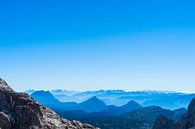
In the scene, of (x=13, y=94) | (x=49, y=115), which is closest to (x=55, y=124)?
(x=49, y=115)

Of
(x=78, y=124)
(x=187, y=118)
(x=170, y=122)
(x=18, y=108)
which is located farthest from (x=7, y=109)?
(x=170, y=122)

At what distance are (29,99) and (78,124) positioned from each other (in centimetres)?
1242

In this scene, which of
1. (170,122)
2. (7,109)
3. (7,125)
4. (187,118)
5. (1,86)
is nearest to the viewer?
(7,125)

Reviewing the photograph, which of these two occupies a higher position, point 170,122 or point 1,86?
point 1,86

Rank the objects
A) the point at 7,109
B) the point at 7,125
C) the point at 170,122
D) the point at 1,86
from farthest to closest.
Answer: the point at 170,122, the point at 1,86, the point at 7,109, the point at 7,125

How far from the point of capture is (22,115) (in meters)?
70.8

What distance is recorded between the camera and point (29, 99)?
253ft

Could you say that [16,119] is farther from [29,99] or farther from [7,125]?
[29,99]

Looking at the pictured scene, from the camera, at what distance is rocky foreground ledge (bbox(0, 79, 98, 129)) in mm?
69250

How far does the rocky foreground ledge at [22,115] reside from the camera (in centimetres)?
6925

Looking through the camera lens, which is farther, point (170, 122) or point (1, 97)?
point (170, 122)

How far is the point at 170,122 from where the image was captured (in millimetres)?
199875

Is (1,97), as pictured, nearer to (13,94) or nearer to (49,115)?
(13,94)

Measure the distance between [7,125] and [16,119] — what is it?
2421mm
